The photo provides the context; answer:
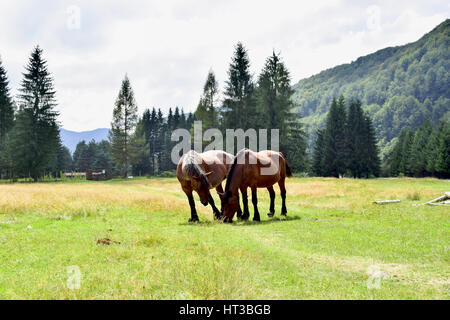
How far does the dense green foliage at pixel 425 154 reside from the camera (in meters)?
54.6

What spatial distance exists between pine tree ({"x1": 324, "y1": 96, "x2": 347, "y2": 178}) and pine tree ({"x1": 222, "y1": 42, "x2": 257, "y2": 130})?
22.0 m

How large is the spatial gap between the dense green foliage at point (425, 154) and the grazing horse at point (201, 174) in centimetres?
5614

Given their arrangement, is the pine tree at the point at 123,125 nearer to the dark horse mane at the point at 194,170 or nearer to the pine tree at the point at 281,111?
the pine tree at the point at 281,111

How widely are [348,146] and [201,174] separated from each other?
177ft

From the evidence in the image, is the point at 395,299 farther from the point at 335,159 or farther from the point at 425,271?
the point at 335,159

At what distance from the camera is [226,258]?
18.9 feet

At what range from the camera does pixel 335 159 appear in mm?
59281

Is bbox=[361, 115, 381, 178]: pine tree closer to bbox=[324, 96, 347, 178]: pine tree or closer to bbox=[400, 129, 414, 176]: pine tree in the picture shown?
bbox=[324, 96, 347, 178]: pine tree

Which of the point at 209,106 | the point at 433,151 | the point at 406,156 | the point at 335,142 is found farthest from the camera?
the point at 406,156

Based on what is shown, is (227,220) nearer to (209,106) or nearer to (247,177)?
(247,177)

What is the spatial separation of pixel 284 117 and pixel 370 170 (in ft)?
89.1

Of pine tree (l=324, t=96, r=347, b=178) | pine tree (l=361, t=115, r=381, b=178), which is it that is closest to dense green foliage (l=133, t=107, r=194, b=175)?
pine tree (l=324, t=96, r=347, b=178)

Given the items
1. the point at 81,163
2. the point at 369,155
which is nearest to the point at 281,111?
the point at 369,155
